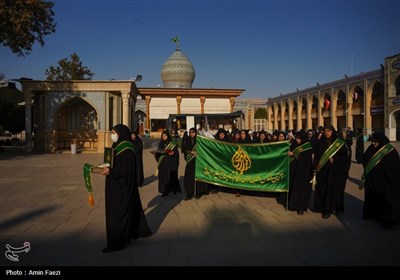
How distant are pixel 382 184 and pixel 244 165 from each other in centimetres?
259

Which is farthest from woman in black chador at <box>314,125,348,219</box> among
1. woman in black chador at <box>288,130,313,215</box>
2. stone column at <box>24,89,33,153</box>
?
stone column at <box>24,89,33,153</box>

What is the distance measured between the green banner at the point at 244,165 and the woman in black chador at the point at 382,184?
144 cm

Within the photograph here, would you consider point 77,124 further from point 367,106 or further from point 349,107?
point 349,107

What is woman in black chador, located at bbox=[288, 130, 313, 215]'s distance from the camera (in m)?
6.21

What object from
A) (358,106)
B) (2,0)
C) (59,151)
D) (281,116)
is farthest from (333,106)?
(2,0)

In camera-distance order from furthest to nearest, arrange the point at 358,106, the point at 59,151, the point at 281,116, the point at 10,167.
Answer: the point at 281,116
the point at 358,106
the point at 59,151
the point at 10,167

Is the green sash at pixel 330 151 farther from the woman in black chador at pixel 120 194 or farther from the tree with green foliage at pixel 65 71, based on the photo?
the tree with green foliage at pixel 65 71

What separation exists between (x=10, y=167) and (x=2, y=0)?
6609 mm

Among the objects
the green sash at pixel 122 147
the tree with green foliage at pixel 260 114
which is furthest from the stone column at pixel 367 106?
the green sash at pixel 122 147

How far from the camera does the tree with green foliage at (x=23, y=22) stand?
14508 mm

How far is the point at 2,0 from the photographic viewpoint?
14.0 meters

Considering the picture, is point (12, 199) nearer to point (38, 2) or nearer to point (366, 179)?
point (366, 179)

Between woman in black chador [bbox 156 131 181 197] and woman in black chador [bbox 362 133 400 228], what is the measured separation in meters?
3.90

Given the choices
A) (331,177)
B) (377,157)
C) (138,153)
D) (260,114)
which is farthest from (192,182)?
(260,114)
